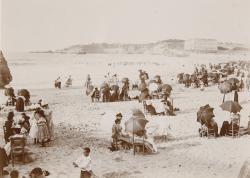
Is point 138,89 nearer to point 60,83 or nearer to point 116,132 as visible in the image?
point 60,83

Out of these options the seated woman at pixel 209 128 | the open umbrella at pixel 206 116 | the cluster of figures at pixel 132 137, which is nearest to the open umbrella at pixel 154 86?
the open umbrella at pixel 206 116

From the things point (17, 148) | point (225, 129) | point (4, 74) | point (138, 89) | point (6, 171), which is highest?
point (4, 74)

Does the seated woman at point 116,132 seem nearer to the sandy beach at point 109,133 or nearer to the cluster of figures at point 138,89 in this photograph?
the sandy beach at point 109,133

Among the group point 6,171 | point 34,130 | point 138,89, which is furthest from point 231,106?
point 6,171

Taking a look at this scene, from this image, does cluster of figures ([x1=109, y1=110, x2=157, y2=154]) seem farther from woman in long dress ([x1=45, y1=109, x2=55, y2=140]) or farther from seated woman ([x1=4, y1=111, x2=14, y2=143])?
seated woman ([x1=4, y1=111, x2=14, y2=143])

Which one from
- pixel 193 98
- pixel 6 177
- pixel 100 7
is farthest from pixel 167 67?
pixel 6 177

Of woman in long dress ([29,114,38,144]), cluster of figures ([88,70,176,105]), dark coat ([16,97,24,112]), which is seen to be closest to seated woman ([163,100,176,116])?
cluster of figures ([88,70,176,105])
